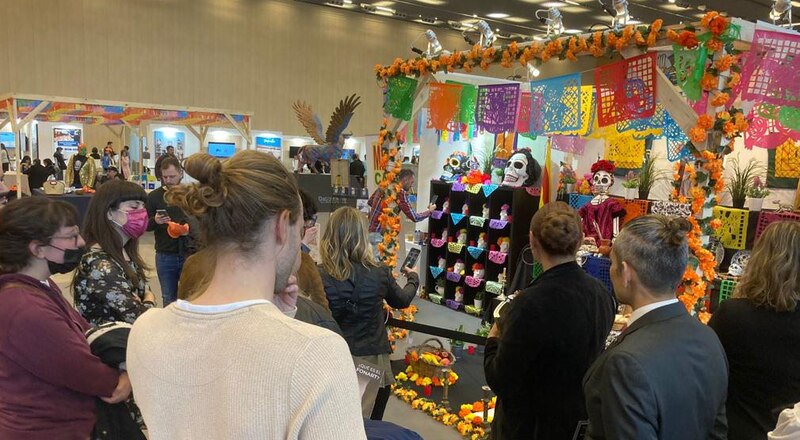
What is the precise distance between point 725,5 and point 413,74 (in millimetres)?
10036

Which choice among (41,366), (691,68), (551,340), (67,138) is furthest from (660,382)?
(67,138)

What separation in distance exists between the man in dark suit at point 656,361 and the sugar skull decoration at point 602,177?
4.04 metres

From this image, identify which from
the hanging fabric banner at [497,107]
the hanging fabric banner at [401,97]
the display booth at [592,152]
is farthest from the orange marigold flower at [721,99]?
the hanging fabric banner at [401,97]

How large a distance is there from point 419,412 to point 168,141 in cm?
1203

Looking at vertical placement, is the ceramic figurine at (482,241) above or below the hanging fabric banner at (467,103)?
below

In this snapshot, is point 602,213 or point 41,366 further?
point 602,213

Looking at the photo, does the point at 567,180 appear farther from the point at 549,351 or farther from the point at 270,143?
the point at 270,143

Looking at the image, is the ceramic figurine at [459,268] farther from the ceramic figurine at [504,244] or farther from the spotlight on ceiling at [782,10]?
the spotlight on ceiling at [782,10]

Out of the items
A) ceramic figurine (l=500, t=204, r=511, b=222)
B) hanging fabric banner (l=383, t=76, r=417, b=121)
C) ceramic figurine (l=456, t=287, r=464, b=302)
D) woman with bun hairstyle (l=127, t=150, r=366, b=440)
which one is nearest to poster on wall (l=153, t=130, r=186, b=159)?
ceramic figurine (l=456, t=287, r=464, b=302)

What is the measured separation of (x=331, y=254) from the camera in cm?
284

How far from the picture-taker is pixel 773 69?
3.22 m

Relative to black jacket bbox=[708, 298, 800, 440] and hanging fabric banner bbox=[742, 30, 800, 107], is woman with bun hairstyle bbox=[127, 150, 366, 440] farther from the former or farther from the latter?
hanging fabric banner bbox=[742, 30, 800, 107]

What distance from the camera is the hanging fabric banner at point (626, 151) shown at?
678cm

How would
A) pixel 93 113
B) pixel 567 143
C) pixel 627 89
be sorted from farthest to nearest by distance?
pixel 93 113
pixel 567 143
pixel 627 89
